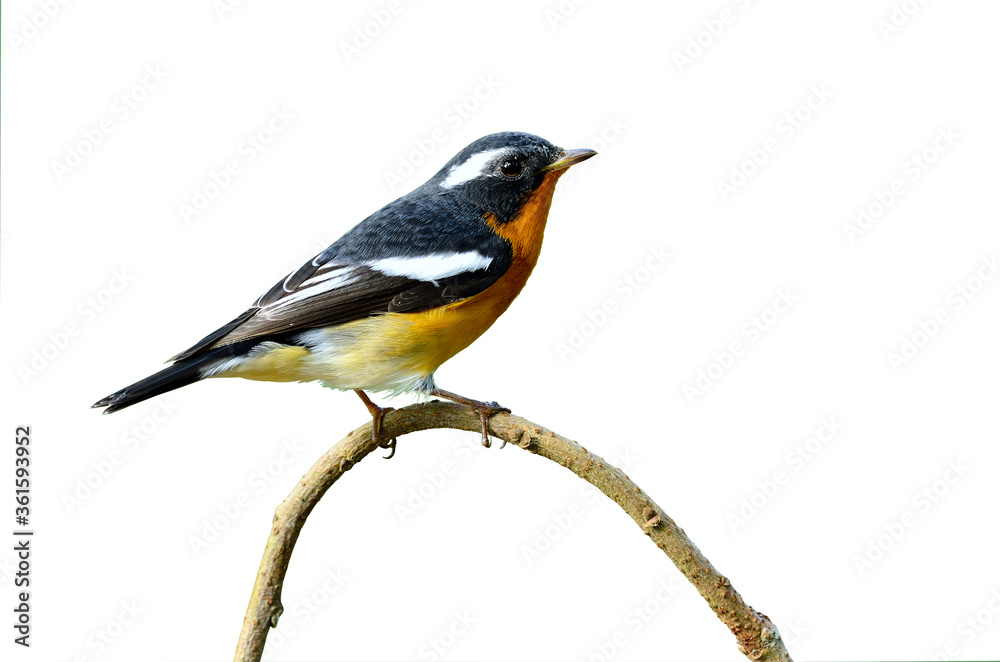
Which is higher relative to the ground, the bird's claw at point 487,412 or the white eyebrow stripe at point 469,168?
the white eyebrow stripe at point 469,168

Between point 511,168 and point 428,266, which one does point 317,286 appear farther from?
point 511,168

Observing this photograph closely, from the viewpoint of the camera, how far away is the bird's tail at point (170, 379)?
3.52 metres

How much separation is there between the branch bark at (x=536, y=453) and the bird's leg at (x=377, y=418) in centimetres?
3

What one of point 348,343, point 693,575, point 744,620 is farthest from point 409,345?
point 744,620

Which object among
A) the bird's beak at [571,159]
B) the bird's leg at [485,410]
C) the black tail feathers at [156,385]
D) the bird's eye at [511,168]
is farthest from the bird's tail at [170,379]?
the bird's beak at [571,159]

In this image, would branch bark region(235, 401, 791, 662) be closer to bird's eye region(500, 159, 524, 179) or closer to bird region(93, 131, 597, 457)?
bird region(93, 131, 597, 457)

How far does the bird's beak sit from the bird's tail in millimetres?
1896

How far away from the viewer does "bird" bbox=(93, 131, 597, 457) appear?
3881 millimetres

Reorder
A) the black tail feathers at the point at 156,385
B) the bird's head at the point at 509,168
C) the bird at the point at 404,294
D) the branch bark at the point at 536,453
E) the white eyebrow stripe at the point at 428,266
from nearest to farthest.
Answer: the black tail feathers at the point at 156,385 < the branch bark at the point at 536,453 < the bird at the point at 404,294 < the white eyebrow stripe at the point at 428,266 < the bird's head at the point at 509,168

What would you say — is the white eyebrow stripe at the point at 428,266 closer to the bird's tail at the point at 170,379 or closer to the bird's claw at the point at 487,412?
the bird's claw at the point at 487,412

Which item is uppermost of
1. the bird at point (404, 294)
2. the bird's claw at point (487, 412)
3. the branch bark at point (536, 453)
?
the bird at point (404, 294)

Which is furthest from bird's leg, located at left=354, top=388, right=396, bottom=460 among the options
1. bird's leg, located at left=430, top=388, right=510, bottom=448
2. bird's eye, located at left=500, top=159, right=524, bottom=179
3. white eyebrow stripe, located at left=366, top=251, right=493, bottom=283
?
bird's eye, located at left=500, top=159, right=524, bottom=179

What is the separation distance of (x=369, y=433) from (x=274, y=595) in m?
0.90

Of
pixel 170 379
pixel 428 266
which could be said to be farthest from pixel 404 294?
pixel 170 379
